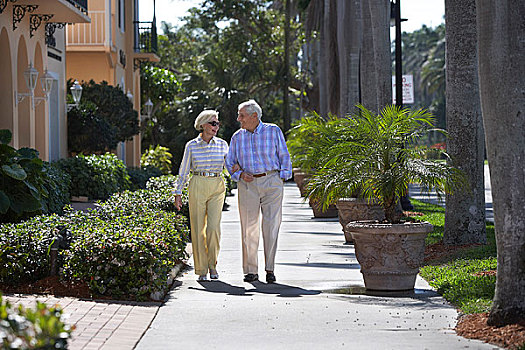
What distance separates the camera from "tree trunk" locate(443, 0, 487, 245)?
12.6 meters

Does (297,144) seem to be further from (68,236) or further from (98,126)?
(68,236)

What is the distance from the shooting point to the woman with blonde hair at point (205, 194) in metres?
10.3

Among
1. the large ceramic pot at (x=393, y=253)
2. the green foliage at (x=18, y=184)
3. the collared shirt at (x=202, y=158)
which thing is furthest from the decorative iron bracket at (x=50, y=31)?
the large ceramic pot at (x=393, y=253)

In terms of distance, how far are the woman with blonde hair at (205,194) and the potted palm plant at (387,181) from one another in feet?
3.56

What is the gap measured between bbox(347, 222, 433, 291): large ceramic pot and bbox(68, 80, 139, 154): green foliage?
51.3 ft

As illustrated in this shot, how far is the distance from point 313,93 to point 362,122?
34.7 meters

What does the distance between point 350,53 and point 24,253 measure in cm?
1678

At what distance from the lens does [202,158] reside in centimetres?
1038

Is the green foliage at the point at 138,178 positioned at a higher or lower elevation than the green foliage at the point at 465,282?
higher

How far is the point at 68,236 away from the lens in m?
9.28

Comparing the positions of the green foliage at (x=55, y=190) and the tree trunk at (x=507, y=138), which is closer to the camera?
the tree trunk at (x=507, y=138)

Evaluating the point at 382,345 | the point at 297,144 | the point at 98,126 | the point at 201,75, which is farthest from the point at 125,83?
the point at 382,345

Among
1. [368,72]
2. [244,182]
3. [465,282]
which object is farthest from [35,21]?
[465,282]

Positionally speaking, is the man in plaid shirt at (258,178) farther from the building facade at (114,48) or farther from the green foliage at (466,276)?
the building facade at (114,48)
